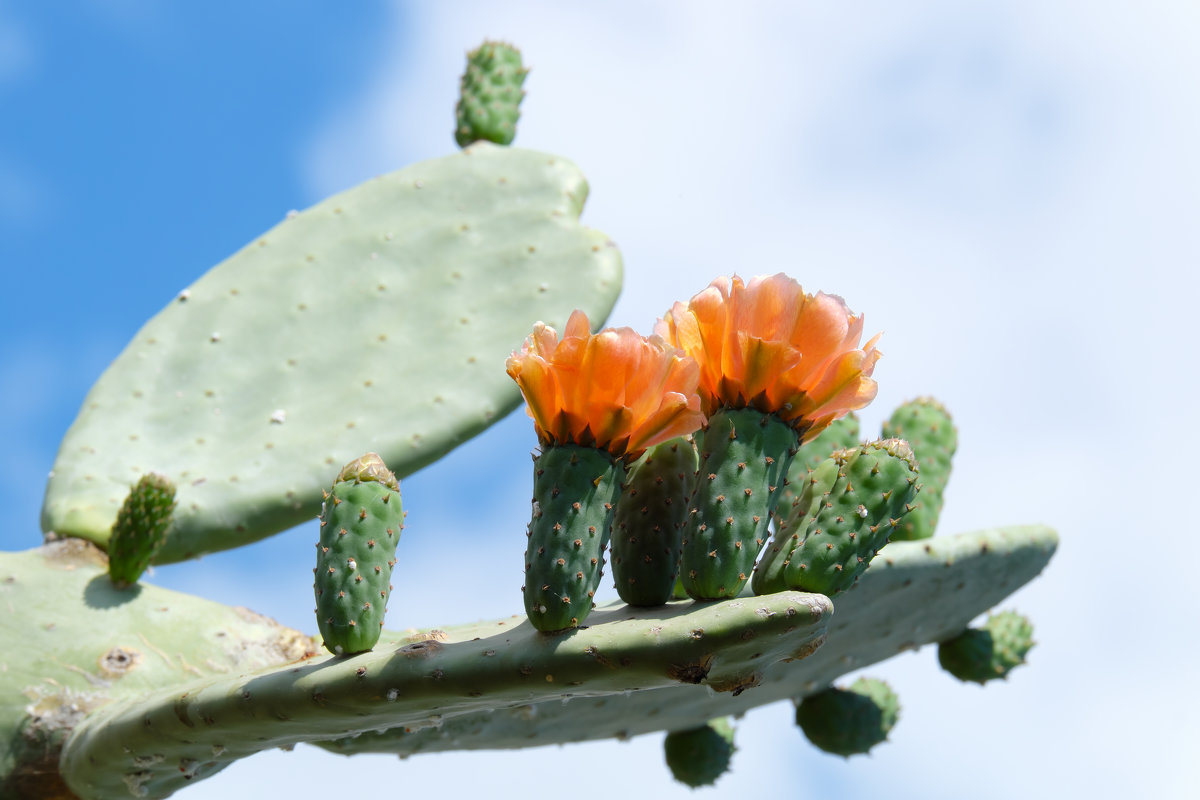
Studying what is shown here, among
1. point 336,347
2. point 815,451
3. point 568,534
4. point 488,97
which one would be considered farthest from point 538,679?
point 488,97

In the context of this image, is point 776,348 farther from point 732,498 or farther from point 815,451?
point 815,451

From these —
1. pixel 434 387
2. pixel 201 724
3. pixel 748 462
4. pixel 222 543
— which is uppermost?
pixel 434 387

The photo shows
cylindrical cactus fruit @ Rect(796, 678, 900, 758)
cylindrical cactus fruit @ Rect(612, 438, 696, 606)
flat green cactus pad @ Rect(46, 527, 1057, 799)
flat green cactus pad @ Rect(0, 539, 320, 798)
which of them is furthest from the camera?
cylindrical cactus fruit @ Rect(796, 678, 900, 758)

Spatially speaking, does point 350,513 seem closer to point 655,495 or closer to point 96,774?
point 655,495

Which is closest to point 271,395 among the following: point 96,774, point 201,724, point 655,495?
point 96,774

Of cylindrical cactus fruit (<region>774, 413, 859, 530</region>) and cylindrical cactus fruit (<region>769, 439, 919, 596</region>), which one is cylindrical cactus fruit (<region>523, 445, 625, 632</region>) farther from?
cylindrical cactus fruit (<region>774, 413, 859, 530</region>)

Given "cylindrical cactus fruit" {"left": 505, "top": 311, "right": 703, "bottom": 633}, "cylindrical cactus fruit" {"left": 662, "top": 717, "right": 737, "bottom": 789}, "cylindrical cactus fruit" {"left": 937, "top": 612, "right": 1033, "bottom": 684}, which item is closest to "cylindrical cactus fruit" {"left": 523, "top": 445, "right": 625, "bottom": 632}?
"cylindrical cactus fruit" {"left": 505, "top": 311, "right": 703, "bottom": 633}
